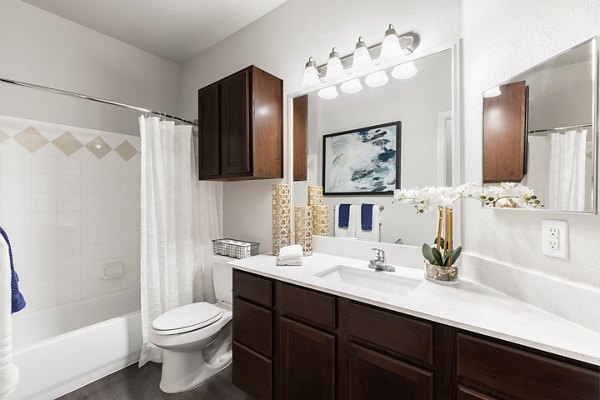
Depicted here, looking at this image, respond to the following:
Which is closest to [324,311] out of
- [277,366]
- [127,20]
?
[277,366]

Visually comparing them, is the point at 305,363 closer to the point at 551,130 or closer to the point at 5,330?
the point at 5,330

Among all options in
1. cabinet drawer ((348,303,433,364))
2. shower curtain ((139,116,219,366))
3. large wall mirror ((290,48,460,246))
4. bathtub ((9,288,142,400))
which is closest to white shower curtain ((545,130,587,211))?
large wall mirror ((290,48,460,246))

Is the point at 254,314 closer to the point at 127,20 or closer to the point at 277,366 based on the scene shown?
the point at 277,366

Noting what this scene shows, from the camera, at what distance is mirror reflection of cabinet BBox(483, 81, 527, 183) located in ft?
3.47

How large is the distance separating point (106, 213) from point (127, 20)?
65.4 inches

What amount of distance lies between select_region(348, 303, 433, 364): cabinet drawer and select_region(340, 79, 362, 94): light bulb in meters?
1.29

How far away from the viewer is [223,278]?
217 centimetres

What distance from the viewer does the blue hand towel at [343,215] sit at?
180cm

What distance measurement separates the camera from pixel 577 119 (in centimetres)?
86

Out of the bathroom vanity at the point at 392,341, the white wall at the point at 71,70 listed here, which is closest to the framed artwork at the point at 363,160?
Result: the bathroom vanity at the point at 392,341

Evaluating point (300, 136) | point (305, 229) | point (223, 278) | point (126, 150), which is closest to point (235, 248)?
point (223, 278)

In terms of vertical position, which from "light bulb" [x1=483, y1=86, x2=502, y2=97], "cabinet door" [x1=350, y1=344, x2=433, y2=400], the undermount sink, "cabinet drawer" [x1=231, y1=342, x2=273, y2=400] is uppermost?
"light bulb" [x1=483, y1=86, x2=502, y2=97]

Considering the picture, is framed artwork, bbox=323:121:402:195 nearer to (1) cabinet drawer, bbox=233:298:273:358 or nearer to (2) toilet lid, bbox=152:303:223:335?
(1) cabinet drawer, bbox=233:298:273:358

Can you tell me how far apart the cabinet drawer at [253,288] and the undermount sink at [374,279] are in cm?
29
